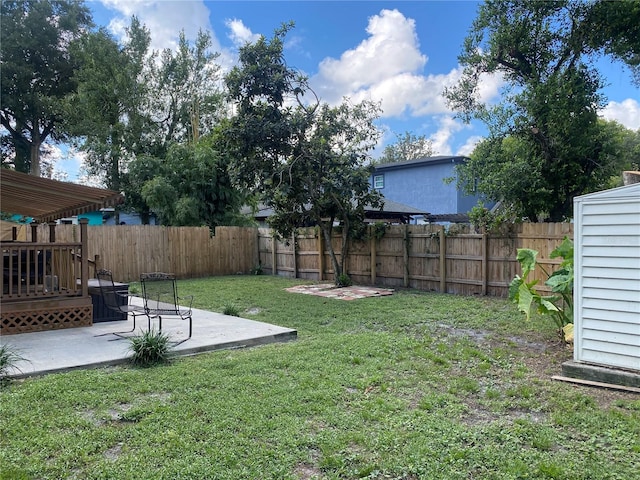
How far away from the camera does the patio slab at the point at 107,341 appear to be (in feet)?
16.9

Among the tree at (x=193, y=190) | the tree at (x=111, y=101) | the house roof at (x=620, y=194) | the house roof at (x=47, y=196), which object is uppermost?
the tree at (x=111, y=101)

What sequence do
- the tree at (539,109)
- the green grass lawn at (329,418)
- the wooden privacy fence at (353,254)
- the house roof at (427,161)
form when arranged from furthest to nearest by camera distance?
the house roof at (427,161) → the tree at (539,109) → the wooden privacy fence at (353,254) → the green grass lawn at (329,418)

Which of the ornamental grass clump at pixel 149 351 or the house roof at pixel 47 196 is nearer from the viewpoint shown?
the ornamental grass clump at pixel 149 351

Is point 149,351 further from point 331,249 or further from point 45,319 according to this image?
point 331,249

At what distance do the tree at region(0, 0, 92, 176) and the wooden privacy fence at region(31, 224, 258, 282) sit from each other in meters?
11.2

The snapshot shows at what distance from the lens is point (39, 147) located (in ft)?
83.2

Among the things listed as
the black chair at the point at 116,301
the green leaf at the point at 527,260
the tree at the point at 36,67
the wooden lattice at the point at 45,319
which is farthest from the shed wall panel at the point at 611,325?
the tree at the point at 36,67

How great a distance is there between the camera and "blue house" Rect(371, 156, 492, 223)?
23312mm

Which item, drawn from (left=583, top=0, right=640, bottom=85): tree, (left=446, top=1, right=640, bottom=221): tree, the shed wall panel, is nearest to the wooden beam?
the shed wall panel

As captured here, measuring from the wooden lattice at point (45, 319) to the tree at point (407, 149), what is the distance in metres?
42.7

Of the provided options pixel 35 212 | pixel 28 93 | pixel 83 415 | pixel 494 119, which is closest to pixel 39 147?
pixel 28 93

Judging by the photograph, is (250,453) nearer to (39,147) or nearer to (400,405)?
(400,405)

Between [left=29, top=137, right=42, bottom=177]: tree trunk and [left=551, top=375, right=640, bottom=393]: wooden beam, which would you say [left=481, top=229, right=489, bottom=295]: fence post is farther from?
[left=29, top=137, right=42, bottom=177]: tree trunk

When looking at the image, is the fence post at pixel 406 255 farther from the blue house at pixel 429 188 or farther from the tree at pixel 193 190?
the blue house at pixel 429 188
